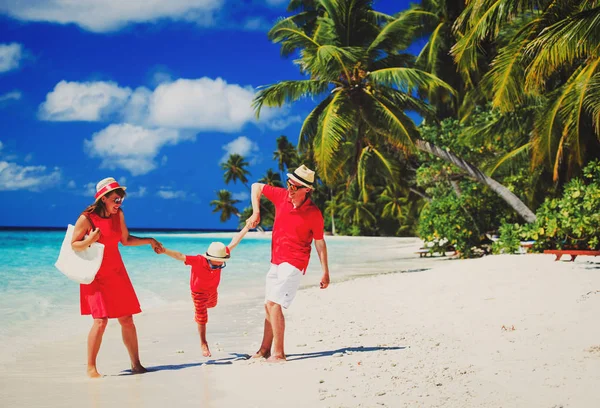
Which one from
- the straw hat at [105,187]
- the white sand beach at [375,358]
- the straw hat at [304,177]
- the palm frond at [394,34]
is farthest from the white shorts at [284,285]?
the palm frond at [394,34]

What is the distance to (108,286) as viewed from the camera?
15.6ft

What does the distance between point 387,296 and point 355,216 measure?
144ft

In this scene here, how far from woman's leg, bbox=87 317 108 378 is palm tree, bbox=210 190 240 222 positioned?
64.4 m

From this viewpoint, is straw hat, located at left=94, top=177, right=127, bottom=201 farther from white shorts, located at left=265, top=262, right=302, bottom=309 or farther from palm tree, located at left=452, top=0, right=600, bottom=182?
palm tree, located at left=452, top=0, right=600, bottom=182

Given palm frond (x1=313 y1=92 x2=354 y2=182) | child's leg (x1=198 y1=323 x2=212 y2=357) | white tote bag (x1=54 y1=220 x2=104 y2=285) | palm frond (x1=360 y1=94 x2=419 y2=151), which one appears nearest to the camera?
white tote bag (x1=54 y1=220 x2=104 y2=285)

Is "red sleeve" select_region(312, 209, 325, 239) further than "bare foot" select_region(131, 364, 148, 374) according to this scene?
Yes

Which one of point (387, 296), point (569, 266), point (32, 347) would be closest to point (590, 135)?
point (569, 266)

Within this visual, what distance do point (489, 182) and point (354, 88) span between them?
4.80m

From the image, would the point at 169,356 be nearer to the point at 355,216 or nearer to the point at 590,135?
the point at 590,135

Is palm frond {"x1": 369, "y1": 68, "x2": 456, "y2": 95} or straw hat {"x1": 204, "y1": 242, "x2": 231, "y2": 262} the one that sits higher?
palm frond {"x1": 369, "y1": 68, "x2": 456, "y2": 95}

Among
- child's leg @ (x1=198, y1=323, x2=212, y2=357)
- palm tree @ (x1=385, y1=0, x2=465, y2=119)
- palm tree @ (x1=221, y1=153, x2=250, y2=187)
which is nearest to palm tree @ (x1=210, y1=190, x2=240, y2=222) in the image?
palm tree @ (x1=221, y1=153, x2=250, y2=187)

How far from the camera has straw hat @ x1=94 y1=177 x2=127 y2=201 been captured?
15.3 feet

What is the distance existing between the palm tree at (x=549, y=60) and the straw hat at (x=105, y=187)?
7.10 m

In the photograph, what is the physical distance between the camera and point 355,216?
5338cm
